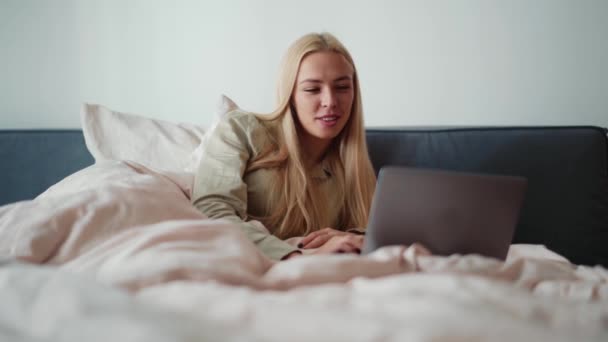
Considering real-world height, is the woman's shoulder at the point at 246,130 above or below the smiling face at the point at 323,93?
below

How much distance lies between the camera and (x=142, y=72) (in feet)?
6.43

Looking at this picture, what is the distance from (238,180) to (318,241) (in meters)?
0.25

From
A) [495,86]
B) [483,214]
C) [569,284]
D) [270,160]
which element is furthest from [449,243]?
[495,86]

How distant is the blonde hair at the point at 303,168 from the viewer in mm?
1355

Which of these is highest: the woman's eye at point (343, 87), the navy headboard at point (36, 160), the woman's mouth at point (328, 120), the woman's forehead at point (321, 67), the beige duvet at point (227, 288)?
the woman's forehead at point (321, 67)

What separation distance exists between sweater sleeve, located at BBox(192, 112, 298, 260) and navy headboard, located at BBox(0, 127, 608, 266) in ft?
1.43

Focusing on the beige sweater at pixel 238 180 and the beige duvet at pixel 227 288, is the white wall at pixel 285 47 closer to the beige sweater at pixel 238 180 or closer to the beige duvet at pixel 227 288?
the beige sweater at pixel 238 180

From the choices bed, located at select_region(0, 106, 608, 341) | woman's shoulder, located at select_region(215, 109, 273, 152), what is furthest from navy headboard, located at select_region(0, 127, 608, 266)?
woman's shoulder, located at select_region(215, 109, 273, 152)

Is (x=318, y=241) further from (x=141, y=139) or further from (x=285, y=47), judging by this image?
(x=285, y=47)

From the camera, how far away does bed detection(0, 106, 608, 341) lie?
0.44 meters

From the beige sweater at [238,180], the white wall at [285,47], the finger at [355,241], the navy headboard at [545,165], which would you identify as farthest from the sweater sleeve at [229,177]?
the white wall at [285,47]

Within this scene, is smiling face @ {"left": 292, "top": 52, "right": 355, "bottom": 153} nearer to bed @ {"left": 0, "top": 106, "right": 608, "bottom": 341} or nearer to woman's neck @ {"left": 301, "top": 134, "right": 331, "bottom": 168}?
woman's neck @ {"left": 301, "top": 134, "right": 331, "bottom": 168}

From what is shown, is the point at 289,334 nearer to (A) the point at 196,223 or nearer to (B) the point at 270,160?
(A) the point at 196,223

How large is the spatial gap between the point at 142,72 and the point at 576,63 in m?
1.45
